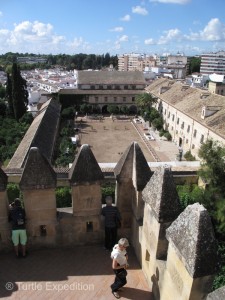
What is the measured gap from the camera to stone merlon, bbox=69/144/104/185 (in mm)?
9914


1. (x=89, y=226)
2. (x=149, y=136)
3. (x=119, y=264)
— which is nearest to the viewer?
(x=119, y=264)

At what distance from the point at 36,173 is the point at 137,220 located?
405cm

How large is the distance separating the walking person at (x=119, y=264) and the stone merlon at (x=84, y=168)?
2514 millimetres

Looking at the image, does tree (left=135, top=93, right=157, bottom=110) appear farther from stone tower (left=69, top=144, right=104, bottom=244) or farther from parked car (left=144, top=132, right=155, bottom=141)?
stone tower (left=69, top=144, right=104, bottom=244)

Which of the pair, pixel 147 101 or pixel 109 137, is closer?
pixel 109 137

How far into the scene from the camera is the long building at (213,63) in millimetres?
162125

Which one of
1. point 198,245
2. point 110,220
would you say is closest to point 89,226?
point 110,220

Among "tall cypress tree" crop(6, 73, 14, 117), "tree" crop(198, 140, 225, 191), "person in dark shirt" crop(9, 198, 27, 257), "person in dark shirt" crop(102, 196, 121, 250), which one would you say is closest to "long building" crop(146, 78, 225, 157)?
"tree" crop(198, 140, 225, 191)

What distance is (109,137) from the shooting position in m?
52.7

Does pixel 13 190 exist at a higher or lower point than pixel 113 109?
lower

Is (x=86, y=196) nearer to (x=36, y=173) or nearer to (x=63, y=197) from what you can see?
(x=36, y=173)

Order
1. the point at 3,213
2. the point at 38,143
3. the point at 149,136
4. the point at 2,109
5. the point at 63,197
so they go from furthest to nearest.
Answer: the point at 2,109 < the point at 149,136 < the point at 38,143 < the point at 63,197 < the point at 3,213

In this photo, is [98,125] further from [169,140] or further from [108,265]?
[108,265]

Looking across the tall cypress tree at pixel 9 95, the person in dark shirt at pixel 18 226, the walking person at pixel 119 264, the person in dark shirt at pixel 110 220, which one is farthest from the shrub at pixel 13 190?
the tall cypress tree at pixel 9 95
